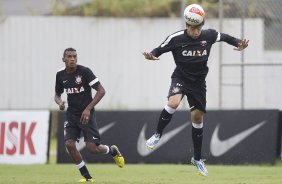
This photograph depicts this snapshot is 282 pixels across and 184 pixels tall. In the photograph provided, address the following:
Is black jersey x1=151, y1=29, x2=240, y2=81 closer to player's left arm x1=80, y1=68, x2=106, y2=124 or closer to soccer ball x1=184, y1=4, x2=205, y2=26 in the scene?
soccer ball x1=184, y1=4, x2=205, y2=26

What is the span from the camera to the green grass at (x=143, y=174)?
17.9 m

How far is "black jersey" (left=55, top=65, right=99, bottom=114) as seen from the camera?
57.9 feet

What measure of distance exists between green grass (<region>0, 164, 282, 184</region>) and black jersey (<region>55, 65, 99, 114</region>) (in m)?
1.41

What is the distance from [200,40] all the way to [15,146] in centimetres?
887

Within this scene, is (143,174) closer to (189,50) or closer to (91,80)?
(91,80)

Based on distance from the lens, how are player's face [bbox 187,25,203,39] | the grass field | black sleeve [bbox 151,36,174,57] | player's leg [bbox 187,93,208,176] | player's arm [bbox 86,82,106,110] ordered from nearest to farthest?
1. player's face [bbox 187,25,203,39]
2. black sleeve [bbox 151,36,174,57]
3. player's leg [bbox 187,93,208,176]
4. player's arm [bbox 86,82,106,110]
5. the grass field

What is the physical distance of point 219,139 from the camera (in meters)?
23.5

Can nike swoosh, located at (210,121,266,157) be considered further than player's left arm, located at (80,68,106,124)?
Yes

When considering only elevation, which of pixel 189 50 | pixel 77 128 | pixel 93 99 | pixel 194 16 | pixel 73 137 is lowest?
pixel 73 137

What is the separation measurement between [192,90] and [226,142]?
678cm

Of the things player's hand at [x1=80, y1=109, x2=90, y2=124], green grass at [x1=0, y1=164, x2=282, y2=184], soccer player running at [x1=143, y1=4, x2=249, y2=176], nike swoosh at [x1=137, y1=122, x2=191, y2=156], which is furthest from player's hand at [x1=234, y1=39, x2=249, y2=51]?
nike swoosh at [x1=137, y1=122, x2=191, y2=156]

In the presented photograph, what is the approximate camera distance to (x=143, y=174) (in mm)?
20016

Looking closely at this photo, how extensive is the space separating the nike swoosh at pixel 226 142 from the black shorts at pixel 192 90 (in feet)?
21.2

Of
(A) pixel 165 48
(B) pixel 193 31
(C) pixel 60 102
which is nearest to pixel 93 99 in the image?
(C) pixel 60 102
